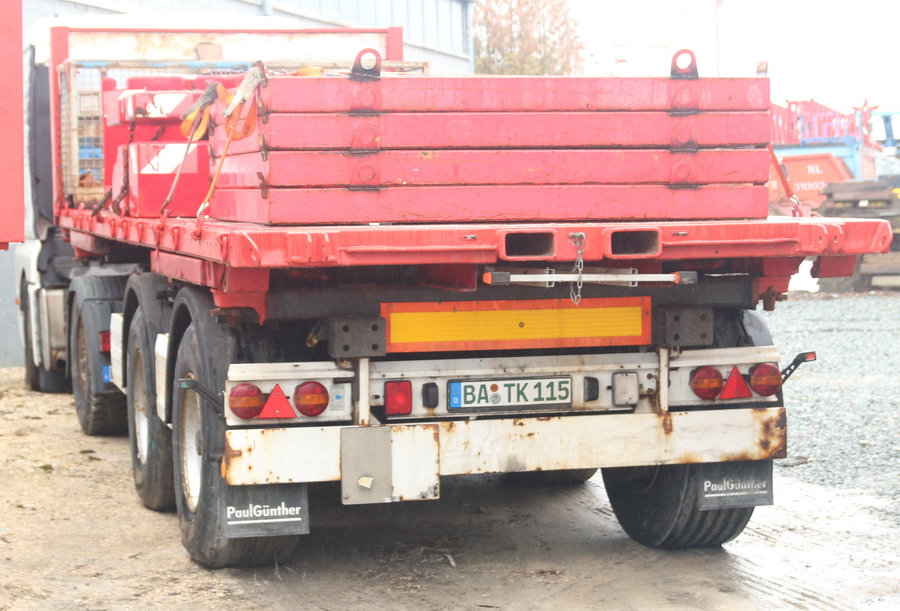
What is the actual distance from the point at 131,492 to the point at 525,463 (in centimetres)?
292

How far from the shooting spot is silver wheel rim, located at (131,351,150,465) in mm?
6438

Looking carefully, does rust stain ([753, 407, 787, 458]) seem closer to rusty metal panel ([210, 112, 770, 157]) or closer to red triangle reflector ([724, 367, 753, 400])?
red triangle reflector ([724, 367, 753, 400])

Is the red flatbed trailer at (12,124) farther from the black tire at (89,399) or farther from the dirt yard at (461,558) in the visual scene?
the black tire at (89,399)

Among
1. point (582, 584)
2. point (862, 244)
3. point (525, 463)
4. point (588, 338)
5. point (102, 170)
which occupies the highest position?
point (102, 170)

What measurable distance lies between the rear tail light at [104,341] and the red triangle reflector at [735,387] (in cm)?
435

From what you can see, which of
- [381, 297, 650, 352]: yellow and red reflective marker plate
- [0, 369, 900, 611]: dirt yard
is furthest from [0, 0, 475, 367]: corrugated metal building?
[381, 297, 650, 352]: yellow and red reflective marker plate

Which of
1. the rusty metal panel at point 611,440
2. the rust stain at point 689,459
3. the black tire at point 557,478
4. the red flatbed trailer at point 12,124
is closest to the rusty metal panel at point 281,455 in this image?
the rusty metal panel at point 611,440

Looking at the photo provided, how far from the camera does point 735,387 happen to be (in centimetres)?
500

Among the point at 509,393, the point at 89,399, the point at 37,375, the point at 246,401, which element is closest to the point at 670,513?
the point at 509,393

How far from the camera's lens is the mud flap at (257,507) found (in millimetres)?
4660

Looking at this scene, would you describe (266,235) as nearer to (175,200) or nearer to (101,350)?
(175,200)

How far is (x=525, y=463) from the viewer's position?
15.5 feet

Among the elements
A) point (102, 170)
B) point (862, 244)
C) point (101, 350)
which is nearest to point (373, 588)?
point (862, 244)

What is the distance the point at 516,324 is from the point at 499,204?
0.47 m
